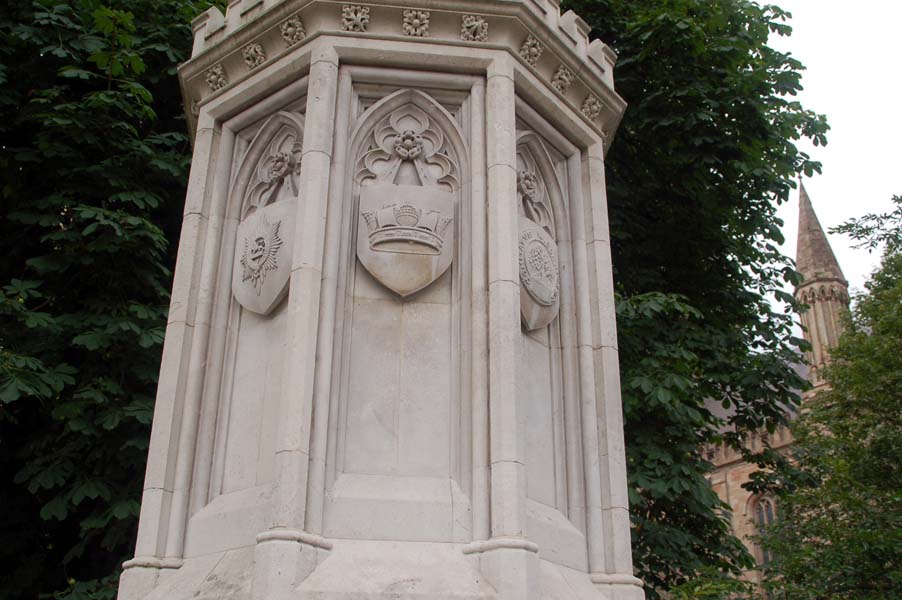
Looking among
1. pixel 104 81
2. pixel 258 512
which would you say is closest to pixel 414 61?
pixel 258 512

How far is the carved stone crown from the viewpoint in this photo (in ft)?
17.2

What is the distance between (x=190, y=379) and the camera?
17.9ft

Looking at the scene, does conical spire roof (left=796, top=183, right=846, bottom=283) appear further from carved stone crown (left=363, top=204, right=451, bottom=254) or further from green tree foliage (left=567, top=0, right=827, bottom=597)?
carved stone crown (left=363, top=204, right=451, bottom=254)

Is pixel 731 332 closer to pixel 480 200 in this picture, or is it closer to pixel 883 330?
pixel 480 200

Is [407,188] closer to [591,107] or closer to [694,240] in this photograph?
[591,107]

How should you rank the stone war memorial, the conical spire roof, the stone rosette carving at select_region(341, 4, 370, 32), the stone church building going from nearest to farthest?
the stone war memorial → the stone rosette carving at select_region(341, 4, 370, 32) → the stone church building → the conical spire roof

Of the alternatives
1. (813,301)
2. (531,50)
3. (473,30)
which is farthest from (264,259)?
(813,301)

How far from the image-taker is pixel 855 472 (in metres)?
18.8

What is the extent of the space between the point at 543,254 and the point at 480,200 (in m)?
0.65

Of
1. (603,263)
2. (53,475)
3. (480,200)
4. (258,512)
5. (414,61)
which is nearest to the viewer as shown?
(258,512)

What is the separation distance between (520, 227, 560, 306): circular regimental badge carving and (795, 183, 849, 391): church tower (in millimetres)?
43536

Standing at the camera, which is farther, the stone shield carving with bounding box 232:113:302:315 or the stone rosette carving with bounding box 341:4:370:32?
the stone rosette carving with bounding box 341:4:370:32

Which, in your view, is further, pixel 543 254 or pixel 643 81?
pixel 643 81

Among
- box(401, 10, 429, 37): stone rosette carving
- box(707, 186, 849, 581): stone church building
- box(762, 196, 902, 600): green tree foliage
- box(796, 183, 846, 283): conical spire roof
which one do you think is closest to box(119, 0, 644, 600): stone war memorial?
box(401, 10, 429, 37): stone rosette carving
